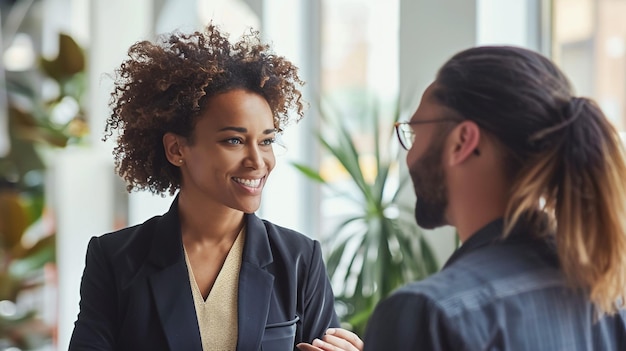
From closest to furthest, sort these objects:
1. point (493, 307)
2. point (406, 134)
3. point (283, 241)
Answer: point (493, 307)
point (406, 134)
point (283, 241)

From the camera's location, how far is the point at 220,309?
5.70ft

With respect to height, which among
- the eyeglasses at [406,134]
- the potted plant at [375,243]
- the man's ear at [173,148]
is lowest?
the potted plant at [375,243]

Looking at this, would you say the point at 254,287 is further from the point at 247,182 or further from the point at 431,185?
the point at 431,185

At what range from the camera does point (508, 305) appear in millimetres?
1213

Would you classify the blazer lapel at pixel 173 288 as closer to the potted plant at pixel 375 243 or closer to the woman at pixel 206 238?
the woman at pixel 206 238

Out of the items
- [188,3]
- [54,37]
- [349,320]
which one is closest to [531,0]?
[349,320]

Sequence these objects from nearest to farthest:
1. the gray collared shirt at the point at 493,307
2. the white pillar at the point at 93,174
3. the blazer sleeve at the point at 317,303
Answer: the gray collared shirt at the point at 493,307 → the blazer sleeve at the point at 317,303 → the white pillar at the point at 93,174

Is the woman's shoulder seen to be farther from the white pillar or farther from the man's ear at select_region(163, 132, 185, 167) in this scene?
the white pillar

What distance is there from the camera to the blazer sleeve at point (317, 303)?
1797 mm

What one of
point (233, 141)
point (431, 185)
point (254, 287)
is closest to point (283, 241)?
point (254, 287)

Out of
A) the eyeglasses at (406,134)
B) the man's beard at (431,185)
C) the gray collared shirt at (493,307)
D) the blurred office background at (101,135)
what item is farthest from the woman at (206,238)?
the blurred office background at (101,135)

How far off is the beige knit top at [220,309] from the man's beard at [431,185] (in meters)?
0.49

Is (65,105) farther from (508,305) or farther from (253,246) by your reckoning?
(508,305)

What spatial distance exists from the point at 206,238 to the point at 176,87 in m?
0.31
